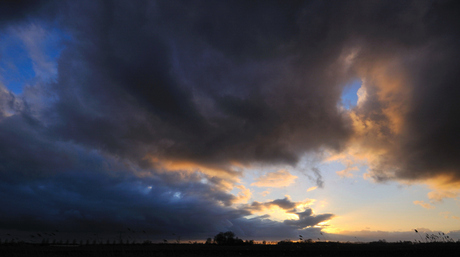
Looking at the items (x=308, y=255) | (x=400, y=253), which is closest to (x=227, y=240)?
(x=308, y=255)

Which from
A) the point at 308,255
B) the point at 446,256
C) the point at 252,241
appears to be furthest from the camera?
the point at 252,241

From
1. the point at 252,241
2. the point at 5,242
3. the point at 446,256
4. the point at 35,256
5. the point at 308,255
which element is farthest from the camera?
the point at 252,241

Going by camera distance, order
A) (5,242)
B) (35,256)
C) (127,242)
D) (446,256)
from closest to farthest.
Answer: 1. (35,256)
2. (446,256)
3. (5,242)
4. (127,242)

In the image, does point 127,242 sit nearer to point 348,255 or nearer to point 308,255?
point 308,255

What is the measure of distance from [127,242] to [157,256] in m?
40.0

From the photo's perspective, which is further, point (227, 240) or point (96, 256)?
point (227, 240)

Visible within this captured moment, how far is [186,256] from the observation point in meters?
44.2

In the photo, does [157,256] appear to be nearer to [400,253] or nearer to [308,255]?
[308,255]

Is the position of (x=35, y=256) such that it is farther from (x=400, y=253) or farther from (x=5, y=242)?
(x=400, y=253)

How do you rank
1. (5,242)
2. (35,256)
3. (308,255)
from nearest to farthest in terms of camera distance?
(35,256)
(308,255)
(5,242)

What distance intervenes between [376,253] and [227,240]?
6036 cm

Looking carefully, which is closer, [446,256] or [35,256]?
[35,256]

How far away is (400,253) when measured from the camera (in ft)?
168

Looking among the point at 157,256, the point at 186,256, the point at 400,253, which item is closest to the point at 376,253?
the point at 400,253
